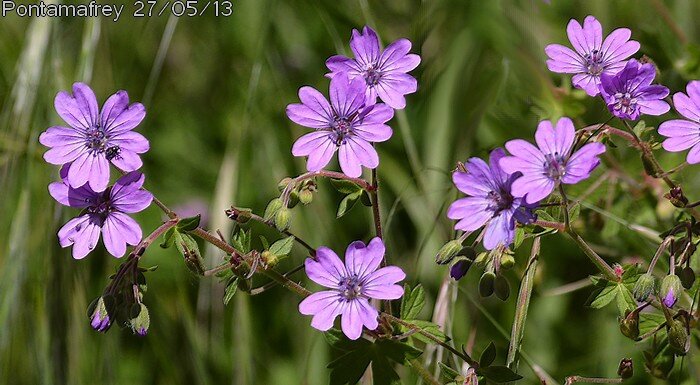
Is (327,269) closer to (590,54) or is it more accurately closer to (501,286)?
(501,286)

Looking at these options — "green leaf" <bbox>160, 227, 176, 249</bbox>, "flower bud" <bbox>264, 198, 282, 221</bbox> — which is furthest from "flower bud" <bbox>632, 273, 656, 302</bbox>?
"green leaf" <bbox>160, 227, 176, 249</bbox>

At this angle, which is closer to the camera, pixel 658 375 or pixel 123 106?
pixel 123 106

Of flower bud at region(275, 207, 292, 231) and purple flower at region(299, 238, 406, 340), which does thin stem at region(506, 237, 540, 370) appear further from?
flower bud at region(275, 207, 292, 231)

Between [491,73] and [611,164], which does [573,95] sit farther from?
[491,73]

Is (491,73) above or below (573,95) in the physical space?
above

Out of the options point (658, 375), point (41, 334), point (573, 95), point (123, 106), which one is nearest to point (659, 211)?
point (573, 95)

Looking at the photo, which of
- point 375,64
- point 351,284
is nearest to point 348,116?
point 375,64
